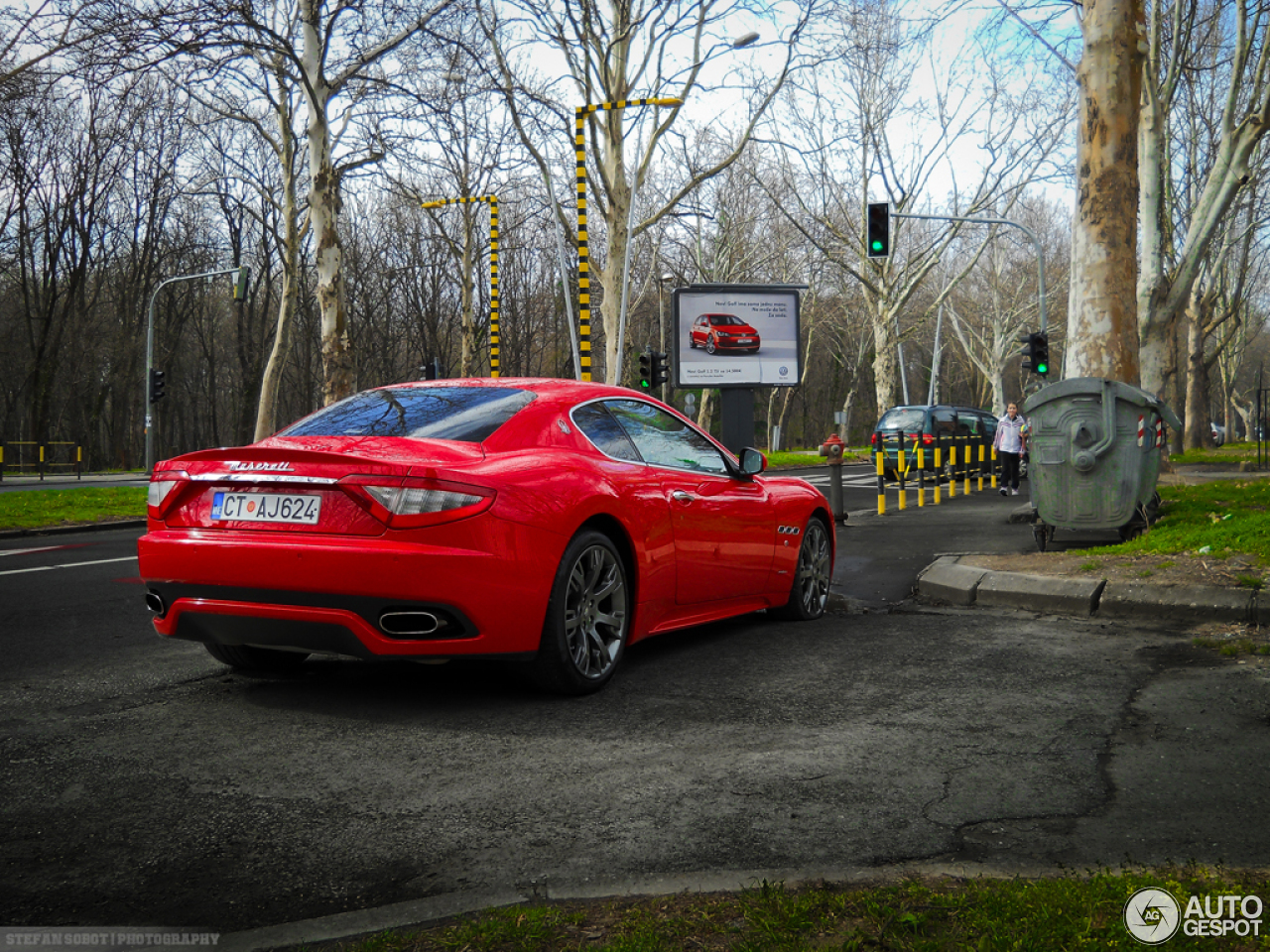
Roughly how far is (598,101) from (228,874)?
23621 mm

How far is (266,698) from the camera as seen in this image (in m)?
4.91

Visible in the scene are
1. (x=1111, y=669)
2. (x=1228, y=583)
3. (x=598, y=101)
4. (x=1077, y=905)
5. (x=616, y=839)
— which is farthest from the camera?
(x=598, y=101)

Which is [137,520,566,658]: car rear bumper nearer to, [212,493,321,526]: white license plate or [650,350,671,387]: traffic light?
[212,493,321,526]: white license plate

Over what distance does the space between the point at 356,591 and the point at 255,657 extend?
1.35 meters

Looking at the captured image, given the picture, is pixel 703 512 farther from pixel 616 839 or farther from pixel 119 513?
pixel 119 513

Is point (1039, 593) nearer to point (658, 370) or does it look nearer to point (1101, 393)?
point (1101, 393)

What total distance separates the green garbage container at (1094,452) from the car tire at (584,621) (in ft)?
20.6

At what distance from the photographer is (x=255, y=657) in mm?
5367

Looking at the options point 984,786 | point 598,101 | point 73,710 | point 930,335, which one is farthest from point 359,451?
point 930,335

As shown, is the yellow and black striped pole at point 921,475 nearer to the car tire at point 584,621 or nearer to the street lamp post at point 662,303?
the car tire at point 584,621

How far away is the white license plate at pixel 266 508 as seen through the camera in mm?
4445

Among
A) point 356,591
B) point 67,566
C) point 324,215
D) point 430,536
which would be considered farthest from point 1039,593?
point 324,215

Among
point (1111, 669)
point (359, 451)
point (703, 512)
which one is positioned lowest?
point (1111, 669)

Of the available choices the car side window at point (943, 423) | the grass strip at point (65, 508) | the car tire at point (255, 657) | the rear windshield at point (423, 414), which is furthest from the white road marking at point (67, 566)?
the car side window at point (943, 423)
